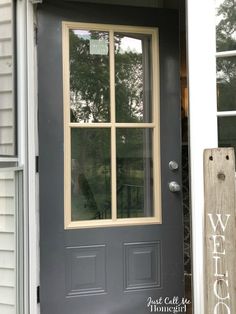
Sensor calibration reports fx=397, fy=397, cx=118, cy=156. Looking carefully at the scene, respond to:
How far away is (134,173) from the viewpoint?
255 cm

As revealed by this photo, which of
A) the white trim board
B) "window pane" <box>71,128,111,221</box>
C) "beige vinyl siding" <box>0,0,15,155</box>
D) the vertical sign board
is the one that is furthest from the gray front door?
the vertical sign board

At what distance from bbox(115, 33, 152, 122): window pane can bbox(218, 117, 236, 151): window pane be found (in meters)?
0.63

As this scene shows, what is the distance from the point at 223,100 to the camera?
203 centimetres

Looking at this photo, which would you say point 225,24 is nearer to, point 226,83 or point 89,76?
point 226,83

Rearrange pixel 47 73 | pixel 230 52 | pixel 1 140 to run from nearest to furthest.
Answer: pixel 230 52 < pixel 1 140 < pixel 47 73

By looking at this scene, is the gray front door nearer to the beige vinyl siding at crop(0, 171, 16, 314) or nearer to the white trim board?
the beige vinyl siding at crop(0, 171, 16, 314)

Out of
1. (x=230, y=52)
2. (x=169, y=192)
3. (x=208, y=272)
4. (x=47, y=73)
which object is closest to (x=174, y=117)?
(x=169, y=192)

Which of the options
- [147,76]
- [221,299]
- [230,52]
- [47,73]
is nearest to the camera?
[221,299]

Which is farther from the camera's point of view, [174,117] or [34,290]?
[174,117]

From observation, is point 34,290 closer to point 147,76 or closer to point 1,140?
point 1,140

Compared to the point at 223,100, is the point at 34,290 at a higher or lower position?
lower

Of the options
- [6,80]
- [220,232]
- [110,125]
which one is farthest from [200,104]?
[6,80]

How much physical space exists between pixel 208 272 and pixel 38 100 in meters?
1.45

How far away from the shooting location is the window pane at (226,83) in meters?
2.02
